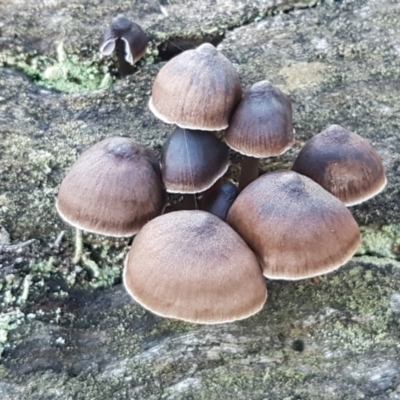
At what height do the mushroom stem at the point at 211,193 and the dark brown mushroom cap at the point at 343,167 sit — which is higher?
the dark brown mushroom cap at the point at 343,167

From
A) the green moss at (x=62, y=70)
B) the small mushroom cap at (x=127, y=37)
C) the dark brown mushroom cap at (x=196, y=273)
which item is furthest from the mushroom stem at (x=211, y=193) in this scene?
the green moss at (x=62, y=70)

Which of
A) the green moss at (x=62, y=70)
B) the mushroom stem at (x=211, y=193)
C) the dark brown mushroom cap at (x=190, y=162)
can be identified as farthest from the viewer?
the green moss at (x=62, y=70)

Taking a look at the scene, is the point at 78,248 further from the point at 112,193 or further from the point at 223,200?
the point at 223,200

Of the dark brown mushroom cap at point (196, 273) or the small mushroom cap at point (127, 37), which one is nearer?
the dark brown mushroom cap at point (196, 273)

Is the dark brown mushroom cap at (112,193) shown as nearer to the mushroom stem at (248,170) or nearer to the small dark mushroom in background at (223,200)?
the small dark mushroom in background at (223,200)

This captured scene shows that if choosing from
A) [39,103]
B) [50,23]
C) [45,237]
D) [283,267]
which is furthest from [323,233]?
[50,23]

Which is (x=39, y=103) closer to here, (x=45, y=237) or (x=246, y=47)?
(x=45, y=237)

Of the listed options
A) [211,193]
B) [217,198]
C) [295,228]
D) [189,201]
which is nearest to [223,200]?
[217,198]
